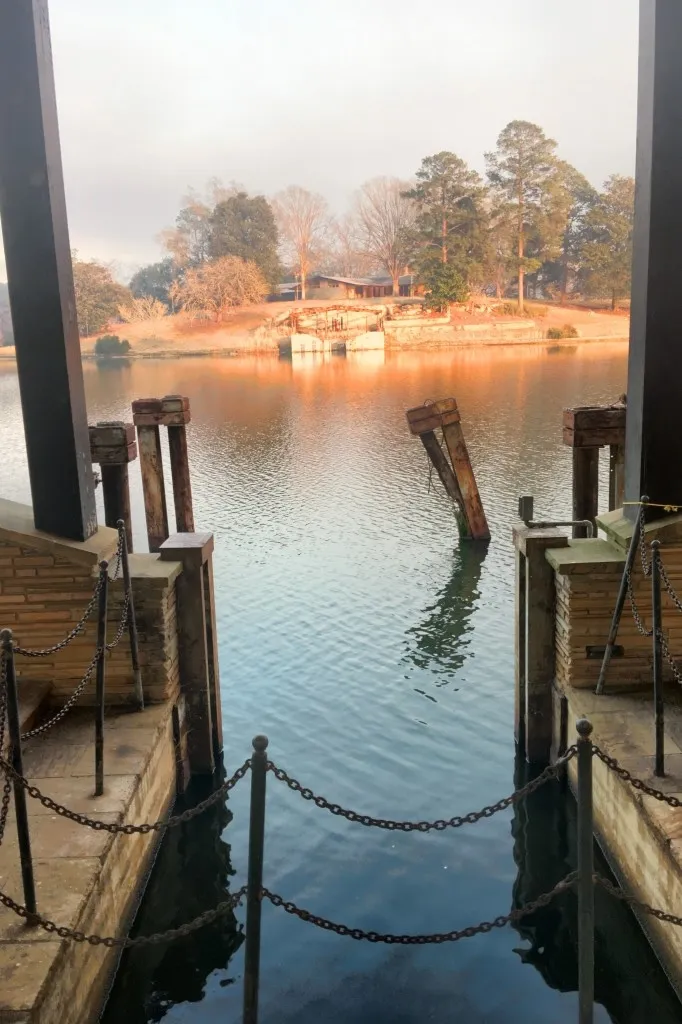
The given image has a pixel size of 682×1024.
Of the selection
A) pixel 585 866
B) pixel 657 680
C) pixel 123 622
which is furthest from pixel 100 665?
pixel 657 680

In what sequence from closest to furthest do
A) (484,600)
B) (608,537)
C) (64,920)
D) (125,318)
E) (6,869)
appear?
(64,920) < (6,869) < (608,537) < (484,600) < (125,318)

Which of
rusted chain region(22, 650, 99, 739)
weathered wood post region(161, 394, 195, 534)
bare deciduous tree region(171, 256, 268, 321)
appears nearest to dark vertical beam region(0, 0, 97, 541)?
rusted chain region(22, 650, 99, 739)

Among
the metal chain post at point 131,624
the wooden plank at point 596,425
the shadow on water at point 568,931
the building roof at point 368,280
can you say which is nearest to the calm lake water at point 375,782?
the shadow on water at point 568,931

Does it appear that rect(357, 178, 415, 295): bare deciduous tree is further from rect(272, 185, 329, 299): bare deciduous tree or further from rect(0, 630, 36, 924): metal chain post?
rect(0, 630, 36, 924): metal chain post

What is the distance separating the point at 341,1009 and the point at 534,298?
2061 inches

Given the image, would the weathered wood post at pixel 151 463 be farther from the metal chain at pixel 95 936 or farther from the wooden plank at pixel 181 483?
the metal chain at pixel 95 936

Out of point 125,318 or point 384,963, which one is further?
point 125,318

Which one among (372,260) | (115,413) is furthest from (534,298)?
(115,413)

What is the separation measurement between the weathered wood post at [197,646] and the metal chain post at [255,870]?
2.84 m

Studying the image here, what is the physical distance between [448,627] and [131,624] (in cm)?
437

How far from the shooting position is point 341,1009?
3912 millimetres

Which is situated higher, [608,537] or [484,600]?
[608,537]

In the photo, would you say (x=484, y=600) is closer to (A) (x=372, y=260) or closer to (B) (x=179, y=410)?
(B) (x=179, y=410)

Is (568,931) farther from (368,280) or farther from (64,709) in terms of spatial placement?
(368,280)
